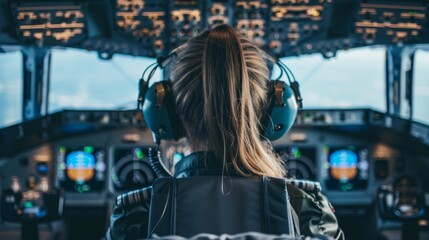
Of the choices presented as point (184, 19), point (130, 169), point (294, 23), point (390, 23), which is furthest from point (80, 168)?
point (390, 23)

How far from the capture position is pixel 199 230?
118cm

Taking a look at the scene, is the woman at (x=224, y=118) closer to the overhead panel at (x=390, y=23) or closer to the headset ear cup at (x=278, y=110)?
the headset ear cup at (x=278, y=110)

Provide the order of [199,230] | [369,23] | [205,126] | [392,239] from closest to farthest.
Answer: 1. [199,230]
2. [205,126]
3. [369,23]
4. [392,239]

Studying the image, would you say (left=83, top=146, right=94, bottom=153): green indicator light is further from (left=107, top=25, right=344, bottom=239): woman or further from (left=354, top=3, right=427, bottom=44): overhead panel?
(left=107, top=25, right=344, bottom=239): woman

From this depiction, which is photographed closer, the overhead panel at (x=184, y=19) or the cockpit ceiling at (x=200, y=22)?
the cockpit ceiling at (x=200, y=22)

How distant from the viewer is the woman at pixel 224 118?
1270mm

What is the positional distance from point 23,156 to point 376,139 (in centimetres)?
252

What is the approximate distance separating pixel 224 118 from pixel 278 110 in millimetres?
271

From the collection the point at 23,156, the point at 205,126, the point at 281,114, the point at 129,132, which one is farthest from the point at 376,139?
the point at 205,126

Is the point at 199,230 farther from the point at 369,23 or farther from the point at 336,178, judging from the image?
the point at 336,178

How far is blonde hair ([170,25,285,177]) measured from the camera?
49.9 inches

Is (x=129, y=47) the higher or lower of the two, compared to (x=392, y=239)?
higher

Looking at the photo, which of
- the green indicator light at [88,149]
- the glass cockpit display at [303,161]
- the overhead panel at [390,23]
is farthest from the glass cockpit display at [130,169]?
the overhead panel at [390,23]

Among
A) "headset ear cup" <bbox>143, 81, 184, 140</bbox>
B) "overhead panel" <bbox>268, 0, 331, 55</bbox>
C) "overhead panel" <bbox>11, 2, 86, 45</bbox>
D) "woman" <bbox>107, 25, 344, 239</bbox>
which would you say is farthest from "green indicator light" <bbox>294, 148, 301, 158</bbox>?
"woman" <bbox>107, 25, 344, 239</bbox>
